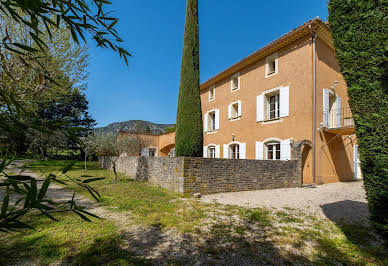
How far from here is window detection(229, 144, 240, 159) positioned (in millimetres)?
13281

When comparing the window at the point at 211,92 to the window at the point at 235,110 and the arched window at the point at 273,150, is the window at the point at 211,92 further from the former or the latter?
the arched window at the point at 273,150

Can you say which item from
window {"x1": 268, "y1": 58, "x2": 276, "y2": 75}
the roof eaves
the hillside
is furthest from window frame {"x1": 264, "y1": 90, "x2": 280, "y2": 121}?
the hillside


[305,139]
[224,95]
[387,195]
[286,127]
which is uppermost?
[224,95]

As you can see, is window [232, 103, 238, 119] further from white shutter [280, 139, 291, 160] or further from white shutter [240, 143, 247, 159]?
white shutter [280, 139, 291, 160]

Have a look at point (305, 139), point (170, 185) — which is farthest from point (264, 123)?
point (170, 185)

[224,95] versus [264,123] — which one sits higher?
[224,95]

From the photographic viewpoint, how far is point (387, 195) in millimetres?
2629

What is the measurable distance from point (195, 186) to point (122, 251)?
399 cm

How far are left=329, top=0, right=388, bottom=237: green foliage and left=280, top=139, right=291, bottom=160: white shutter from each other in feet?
23.4

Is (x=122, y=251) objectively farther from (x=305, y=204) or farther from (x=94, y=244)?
(x=305, y=204)

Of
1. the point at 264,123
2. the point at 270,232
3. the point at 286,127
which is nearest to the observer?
the point at 270,232

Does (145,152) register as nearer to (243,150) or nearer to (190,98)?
(243,150)

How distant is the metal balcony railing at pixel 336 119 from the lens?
31.6 feet

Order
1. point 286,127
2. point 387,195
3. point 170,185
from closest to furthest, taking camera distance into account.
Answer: point 387,195
point 170,185
point 286,127
